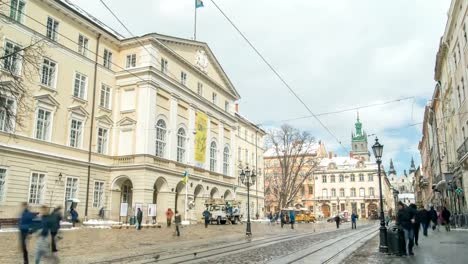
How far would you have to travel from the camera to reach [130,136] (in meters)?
38.8

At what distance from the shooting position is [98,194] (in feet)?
120

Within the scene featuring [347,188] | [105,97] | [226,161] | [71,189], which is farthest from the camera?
[347,188]

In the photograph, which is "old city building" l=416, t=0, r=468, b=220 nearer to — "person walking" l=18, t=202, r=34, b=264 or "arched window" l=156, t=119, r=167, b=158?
"person walking" l=18, t=202, r=34, b=264

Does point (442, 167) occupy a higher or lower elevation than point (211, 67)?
lower

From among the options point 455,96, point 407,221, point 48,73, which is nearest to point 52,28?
point 48,73

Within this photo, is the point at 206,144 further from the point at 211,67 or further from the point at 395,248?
the point at 395,248

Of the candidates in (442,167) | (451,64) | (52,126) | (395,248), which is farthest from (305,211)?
(395,248)

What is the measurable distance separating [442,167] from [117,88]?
122 ft

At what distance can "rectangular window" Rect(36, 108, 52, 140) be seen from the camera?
31.2 meters

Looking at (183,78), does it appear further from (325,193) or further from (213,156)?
(325,193)

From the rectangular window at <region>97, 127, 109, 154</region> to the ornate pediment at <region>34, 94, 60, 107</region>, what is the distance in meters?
5.76

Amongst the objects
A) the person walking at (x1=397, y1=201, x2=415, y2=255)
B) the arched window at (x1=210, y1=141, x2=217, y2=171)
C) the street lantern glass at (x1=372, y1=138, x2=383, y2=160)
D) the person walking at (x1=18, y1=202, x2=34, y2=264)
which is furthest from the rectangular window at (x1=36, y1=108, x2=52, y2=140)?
the person walking at (x1=397, y1=201, x2=415, y2=255)

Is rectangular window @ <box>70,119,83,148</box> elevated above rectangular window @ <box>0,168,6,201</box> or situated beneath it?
elevated above

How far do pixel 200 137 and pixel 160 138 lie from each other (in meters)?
7.29
